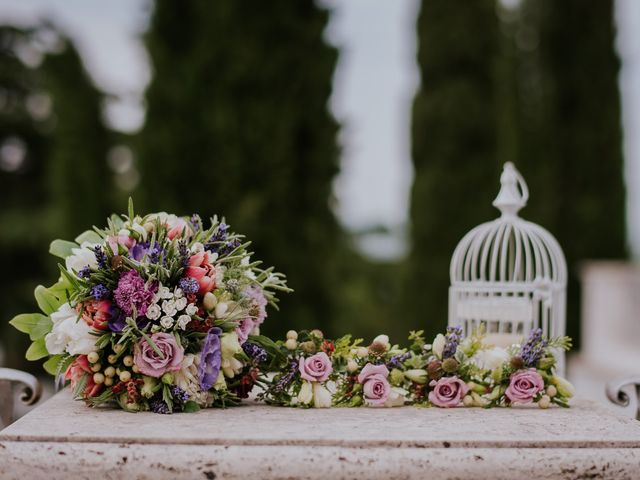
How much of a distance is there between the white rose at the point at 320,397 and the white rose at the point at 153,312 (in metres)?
0.54

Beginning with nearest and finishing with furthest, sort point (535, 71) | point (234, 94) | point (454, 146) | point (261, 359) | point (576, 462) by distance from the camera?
point (576, 462)
point (261, 359)
point (234, 94)
point (454, 146)
point (535, 71)

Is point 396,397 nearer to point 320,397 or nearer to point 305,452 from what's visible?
point 320,397

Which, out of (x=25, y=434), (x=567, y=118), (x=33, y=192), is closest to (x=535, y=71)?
(x=567, y=118)

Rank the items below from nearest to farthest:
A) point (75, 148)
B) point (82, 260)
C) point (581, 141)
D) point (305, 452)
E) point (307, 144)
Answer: point (305, 452) < point (82, 260) < point (307, 144) < point (75, 148) < point (581, 141)

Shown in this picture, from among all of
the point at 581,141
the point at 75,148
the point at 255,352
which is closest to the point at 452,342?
the point at 255,352

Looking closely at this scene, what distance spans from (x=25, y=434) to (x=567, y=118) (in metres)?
10.7

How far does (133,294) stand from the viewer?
200 centimetres

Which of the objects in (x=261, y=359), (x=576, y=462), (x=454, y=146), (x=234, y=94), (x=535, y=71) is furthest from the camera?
(x=535, y=71)

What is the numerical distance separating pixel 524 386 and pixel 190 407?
102 cm

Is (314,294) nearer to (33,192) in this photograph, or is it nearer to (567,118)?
(567,118)

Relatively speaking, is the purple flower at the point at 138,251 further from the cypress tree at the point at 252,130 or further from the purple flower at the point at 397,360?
the cypress tree at the point at 252,130

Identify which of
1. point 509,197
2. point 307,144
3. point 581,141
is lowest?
point 509,197

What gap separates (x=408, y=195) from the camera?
28.9 feet

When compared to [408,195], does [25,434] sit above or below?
below
